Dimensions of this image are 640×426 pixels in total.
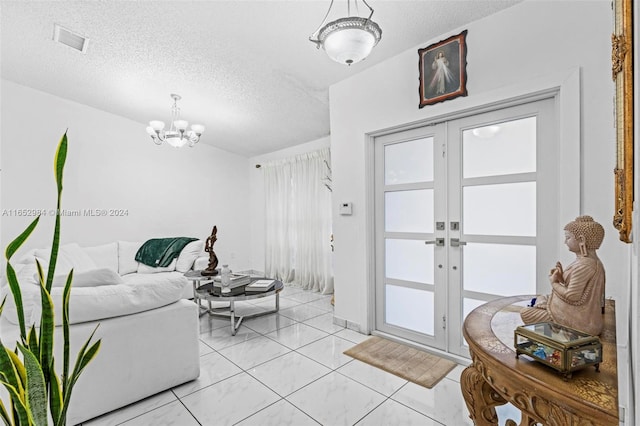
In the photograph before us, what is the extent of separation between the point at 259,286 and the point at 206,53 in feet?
8.21

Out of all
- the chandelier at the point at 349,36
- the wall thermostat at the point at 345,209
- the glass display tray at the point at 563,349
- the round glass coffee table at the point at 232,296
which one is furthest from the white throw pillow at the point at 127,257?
the glass display tray at the point at 563,349

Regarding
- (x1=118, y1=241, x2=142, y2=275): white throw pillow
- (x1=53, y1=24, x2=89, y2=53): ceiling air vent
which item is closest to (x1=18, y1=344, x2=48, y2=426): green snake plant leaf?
(x1=53, y1=24, x2=89, y2=53): ceiling air vent

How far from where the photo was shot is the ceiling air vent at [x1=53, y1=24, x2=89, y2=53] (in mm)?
2951

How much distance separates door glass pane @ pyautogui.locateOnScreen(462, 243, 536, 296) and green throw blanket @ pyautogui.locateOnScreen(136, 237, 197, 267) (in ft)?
13.3

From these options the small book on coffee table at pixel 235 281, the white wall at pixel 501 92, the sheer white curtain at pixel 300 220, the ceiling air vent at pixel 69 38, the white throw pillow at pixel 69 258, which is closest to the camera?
the white wall at pixel 501 92

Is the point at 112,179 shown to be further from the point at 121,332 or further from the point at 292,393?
the point at 292,393

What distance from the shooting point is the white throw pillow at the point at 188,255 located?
14.7ft

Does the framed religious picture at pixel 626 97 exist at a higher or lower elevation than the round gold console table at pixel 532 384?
higher

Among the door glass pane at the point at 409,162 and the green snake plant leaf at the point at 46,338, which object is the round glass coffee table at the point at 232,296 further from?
the green snake plant leaf at the point at 46,338

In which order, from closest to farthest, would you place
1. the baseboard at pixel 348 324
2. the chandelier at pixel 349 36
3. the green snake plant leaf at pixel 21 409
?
the green snake plant leaf at pixel 21 409
the chandelier at pixel 349 36
the baseboard at pixel 348 324

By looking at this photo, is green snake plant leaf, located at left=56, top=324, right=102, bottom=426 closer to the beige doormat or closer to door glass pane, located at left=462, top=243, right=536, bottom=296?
the beige doormat

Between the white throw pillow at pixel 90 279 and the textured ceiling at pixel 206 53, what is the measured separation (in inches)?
86.7

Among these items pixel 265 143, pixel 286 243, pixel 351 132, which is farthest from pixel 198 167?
pixel 351 132

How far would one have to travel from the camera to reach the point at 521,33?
205cm
